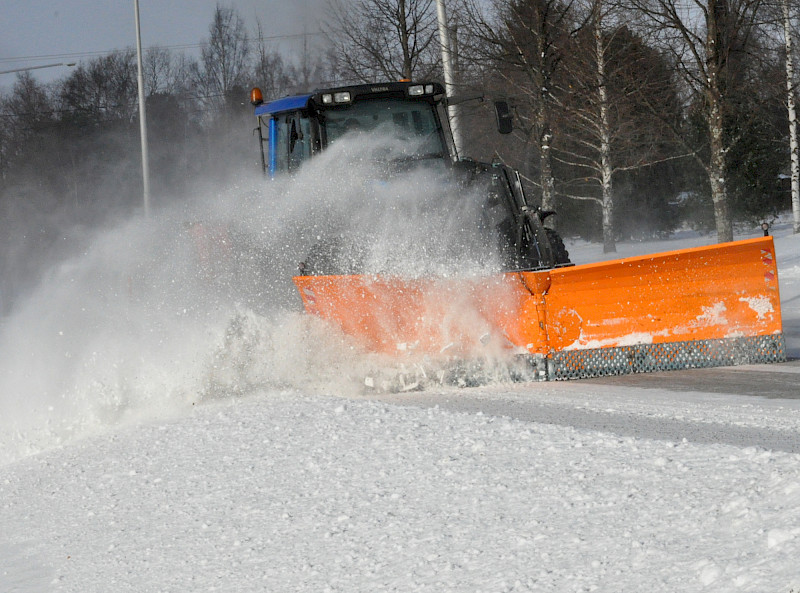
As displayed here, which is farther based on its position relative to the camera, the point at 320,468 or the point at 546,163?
the point at 546,163

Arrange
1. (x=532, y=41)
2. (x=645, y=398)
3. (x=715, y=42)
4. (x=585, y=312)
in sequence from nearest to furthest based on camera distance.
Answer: (x=645, y=398)
(x=585, y=312)
(x=715, y=42)
(x=532, y=41)

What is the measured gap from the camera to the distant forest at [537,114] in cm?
1667

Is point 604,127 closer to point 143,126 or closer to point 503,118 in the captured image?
point 143,126

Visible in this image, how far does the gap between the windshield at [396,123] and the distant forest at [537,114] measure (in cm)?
70

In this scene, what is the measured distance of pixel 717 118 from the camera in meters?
15.1

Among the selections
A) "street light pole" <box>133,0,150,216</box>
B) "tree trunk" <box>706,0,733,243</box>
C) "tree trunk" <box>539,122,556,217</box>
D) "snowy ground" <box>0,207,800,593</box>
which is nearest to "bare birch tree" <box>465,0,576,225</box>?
"tree trunk" <box>539,122,556,217</box>

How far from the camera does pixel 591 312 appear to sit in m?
6.62

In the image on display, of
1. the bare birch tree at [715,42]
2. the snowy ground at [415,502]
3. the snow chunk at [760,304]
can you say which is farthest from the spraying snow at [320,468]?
the bare birch tree at [715,42]

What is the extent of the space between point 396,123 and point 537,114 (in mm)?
10250

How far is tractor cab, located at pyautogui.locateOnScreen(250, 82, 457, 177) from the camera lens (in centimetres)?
791

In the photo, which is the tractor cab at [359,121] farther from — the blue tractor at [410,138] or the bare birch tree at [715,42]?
the bare birch tree at [715,42]

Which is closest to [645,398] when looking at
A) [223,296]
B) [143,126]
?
[223,296]

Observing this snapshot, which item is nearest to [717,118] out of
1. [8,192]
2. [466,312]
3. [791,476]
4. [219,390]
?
[466,312]

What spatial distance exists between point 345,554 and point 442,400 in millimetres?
2851
